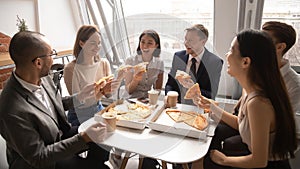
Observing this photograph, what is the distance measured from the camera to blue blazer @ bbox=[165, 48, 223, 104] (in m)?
1.73

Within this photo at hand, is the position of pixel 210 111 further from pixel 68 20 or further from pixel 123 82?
pixel 68 20

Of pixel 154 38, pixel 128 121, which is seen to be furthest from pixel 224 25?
pixel 128 121

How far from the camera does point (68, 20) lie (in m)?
3.24

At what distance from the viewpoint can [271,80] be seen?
1095 mm

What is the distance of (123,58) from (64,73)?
0.47m

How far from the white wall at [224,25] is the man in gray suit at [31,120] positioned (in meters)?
1.48

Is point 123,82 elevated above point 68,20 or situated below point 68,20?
below

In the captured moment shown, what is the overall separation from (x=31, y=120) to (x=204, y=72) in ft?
3.99

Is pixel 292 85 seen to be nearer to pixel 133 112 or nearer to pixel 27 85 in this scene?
pixel 133 112

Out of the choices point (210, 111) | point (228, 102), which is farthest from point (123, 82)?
point (228, 102)

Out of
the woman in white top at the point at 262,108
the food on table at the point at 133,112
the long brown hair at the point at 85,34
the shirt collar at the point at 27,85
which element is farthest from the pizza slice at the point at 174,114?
the long brown hair at the point at 85,34

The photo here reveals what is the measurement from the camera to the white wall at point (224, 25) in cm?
215

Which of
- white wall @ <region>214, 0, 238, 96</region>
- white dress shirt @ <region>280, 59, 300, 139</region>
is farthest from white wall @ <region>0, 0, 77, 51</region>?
white dress shirt @ <region>280, 59, 300, 139</region>

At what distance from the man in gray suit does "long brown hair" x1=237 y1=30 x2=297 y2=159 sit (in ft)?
2.51
